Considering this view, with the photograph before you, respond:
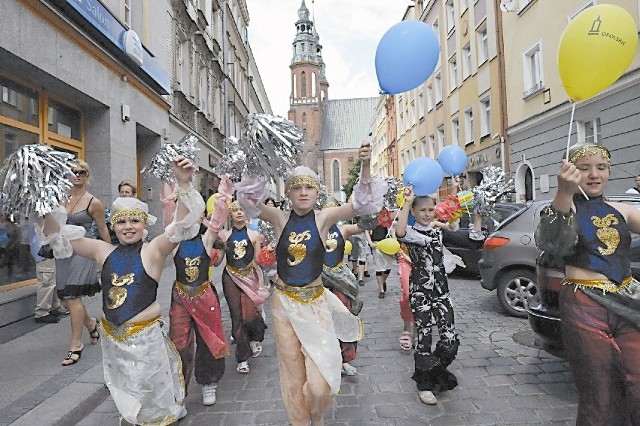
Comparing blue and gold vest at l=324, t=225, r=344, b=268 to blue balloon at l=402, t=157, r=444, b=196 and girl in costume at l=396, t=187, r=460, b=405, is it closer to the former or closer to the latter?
girl in costume at l=396, t=187, r=460, b=405

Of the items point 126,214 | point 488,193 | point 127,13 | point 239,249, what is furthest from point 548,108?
point 126,214

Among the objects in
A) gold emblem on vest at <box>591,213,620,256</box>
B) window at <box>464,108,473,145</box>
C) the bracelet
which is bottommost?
gold emblem on vest at <box>591,213,620,256</box>

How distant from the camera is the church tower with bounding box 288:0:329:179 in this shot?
75438 mm

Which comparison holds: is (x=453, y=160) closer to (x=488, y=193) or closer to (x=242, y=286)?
(x=488, y=193)

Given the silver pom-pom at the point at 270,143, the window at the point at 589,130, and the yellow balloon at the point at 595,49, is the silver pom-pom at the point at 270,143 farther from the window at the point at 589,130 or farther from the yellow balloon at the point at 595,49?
the window at the point at 589,130

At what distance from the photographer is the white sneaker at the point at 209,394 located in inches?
157

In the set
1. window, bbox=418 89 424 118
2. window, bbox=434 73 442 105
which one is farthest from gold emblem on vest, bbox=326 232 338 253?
window, bbox=418 89 424 118

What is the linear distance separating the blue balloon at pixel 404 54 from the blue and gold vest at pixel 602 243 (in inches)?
62.8

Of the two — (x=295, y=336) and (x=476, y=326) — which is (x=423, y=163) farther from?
Result: (x=476, y=326)

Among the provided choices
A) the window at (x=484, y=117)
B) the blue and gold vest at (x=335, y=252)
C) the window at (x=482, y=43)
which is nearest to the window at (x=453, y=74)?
the window at (x=482, y=43)

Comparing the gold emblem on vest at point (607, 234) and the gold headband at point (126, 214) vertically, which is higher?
the gold headband at point (126, 214)

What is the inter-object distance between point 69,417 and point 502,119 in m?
17.6

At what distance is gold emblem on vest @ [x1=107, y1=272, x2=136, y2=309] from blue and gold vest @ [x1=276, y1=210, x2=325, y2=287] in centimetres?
97

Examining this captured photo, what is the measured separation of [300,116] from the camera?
3041 inches
